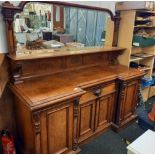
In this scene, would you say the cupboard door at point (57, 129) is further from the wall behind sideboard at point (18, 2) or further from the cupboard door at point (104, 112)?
the wall behind sideboard at point (18, 2)

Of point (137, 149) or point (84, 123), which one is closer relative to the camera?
point (137, 149)

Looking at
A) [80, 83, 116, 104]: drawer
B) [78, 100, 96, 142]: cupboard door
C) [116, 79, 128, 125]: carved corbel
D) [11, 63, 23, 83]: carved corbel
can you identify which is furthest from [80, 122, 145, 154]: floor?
[11, 63, 23, 83]: carved corbel

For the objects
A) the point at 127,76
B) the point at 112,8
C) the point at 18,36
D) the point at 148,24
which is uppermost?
the point at 112,8

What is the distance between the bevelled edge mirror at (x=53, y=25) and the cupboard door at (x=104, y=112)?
0.77 metres

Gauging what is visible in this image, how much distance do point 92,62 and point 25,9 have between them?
3.66 feet

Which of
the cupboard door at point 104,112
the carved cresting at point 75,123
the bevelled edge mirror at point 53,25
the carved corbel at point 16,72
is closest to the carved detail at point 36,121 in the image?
the carved cresting at point 75,123

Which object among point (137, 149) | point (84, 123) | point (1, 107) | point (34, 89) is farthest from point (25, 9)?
point (137, 149)

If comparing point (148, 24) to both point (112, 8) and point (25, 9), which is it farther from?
point (25, 9)

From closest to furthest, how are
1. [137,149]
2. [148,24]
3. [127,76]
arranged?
[137,149] < [127,76] < [148,24]

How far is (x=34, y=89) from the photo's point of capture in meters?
1.59

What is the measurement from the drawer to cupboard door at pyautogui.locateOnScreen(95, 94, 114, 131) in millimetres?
77

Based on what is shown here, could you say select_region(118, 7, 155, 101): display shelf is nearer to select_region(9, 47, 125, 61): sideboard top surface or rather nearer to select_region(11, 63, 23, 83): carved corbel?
select_region(9, 47, 125, 61): sideboard top surface

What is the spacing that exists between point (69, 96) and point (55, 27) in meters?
0.88

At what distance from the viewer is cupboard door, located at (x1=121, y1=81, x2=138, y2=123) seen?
89.2 inches
